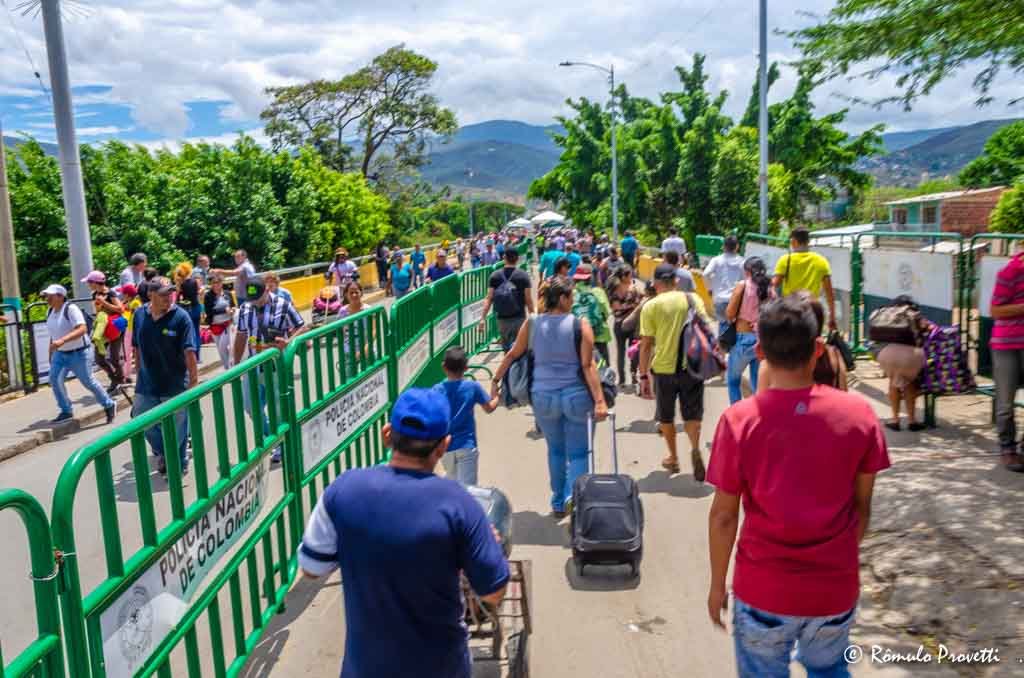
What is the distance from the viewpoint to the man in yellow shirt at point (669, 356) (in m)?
7.22

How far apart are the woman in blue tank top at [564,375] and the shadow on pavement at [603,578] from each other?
871mm

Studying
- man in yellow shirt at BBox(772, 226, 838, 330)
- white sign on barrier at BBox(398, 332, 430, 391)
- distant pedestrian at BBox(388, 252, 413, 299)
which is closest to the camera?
white sign on barrier at BBox(398, 332, 430, 391)

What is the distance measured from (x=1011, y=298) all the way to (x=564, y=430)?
338cm

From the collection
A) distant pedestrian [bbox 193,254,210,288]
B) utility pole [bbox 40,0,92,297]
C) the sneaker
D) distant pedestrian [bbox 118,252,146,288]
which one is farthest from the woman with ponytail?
distant pedestrian [bbox 193,254,210,288]

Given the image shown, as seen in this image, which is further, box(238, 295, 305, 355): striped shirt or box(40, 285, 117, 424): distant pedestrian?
box(40, 285, 117, 424): distant pedestrian

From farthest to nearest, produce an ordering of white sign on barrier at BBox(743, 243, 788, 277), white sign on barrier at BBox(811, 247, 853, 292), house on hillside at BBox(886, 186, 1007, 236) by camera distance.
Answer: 1. house on hillside at BBox(886, 186, 1007, 236)
2. white sign on barrier at BBox(743, 243, 788, 277)
3. white sign on barrier at BBox(811, 247, 853, 292)

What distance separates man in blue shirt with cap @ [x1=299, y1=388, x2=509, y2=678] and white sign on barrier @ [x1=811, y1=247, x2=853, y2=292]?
417 inches

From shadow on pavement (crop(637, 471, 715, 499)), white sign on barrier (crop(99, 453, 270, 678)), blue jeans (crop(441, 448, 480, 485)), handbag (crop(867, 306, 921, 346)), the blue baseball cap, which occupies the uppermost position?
the blue baseball cap

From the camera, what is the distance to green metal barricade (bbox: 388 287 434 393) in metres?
7.41

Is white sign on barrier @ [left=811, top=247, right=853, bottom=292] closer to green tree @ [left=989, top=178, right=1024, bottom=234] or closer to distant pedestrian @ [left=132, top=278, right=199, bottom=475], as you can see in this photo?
distant pedestrian @ [left=132, top=278, right=199, bottom=475]

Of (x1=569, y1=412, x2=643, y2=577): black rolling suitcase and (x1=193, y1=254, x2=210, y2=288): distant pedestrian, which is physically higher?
(x1=193, y1=254, x2=210, y2=288): distant pedestrian

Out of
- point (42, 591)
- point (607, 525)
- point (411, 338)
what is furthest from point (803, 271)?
point (42, 591)

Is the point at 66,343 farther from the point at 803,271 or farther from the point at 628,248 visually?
the point at 628,248

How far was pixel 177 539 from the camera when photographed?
11.3 ft
